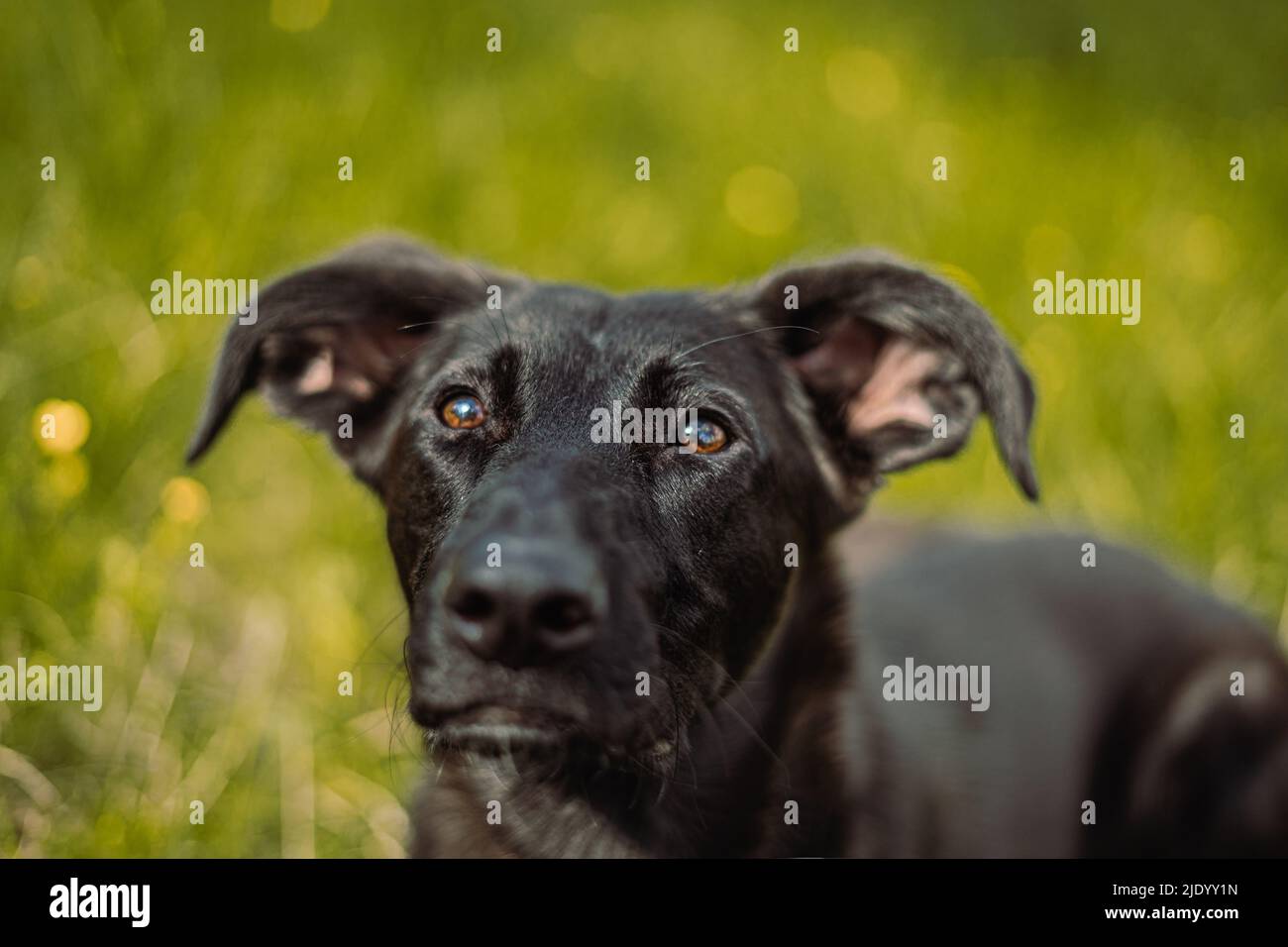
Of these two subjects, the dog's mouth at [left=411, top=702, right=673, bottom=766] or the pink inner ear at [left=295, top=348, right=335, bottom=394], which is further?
the pink inner ear at [left=295, top=348, right=335, bottom=394]

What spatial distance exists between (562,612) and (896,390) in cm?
123

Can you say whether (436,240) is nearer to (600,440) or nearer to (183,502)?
(183,502)

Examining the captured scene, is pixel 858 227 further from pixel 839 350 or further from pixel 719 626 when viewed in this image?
pixel 719 626

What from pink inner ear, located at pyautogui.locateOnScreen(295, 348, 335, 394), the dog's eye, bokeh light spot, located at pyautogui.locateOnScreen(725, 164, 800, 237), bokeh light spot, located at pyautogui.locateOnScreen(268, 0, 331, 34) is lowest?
the dog's eye

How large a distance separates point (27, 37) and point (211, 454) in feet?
6.26

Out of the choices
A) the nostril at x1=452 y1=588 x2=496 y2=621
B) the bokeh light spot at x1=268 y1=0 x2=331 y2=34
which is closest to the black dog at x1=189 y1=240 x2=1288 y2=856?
the nostril at x1=452 y1=588 x2=496 y2=621

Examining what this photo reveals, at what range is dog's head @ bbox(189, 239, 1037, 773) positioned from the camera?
7.35 feet

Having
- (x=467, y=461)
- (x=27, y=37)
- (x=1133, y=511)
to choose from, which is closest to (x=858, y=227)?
(x=1133, y=511)

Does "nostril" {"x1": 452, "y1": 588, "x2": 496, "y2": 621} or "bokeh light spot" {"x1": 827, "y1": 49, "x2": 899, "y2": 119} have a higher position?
"bokeh light spot" {"x1": 827, "y1": 49, "x2": 899, "y2": 119}

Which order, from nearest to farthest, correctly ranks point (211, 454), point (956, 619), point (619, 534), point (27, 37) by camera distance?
point (619, 534), point (956, 619), point (211, 454), point (27, 37)

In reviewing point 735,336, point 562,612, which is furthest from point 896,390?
point 562,612

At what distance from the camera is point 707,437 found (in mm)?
2623

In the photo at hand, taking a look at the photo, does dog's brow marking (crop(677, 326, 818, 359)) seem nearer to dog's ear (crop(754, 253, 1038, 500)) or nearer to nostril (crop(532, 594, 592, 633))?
dog's ear (crop(754, 253, 1038, 500))

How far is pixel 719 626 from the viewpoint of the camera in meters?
2.64
